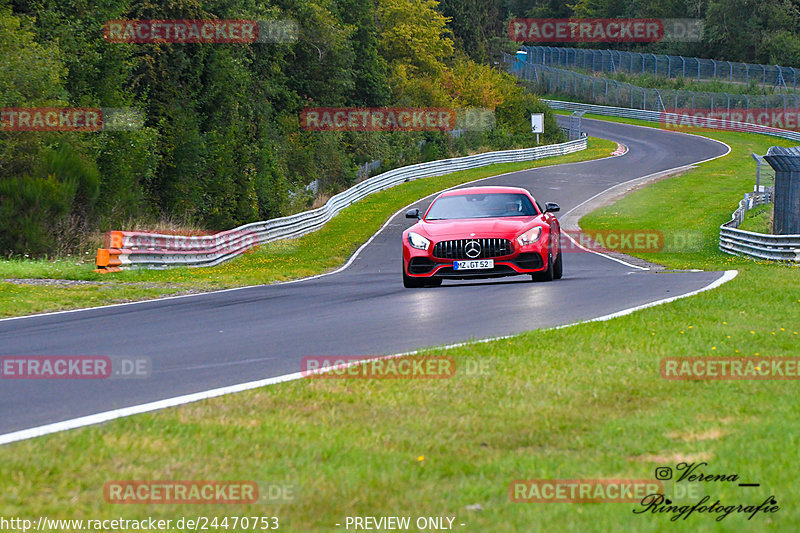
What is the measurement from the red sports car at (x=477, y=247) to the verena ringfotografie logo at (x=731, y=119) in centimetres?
7409

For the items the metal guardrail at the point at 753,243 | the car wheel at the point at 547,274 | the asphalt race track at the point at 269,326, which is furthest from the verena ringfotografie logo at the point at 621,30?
the asphalt race track at the point at 269,326

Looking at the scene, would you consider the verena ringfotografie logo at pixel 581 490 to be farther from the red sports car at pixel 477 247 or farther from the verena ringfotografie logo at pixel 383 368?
the red sports car at pixel 477 247

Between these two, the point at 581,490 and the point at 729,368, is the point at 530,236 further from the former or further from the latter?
the point at 581,490

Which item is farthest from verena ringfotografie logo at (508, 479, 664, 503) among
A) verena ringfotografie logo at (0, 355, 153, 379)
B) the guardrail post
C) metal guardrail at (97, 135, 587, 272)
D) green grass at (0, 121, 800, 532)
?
the guardrail post

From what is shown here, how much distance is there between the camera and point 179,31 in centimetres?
3559

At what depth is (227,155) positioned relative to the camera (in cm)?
3947

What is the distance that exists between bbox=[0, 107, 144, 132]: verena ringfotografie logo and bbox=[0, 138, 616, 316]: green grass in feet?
15.2

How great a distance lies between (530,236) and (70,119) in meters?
17.5

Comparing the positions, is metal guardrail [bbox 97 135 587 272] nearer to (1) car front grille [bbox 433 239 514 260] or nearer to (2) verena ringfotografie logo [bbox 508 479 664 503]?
(1) car front grille [bbox 433 239 514 260]

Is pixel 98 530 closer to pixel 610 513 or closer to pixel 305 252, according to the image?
pixel 610 513

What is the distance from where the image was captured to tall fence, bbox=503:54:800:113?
87.4 meters

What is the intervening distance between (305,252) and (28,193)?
859cm

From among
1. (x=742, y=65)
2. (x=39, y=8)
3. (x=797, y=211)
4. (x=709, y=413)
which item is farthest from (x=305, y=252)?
(x=742, y=65)

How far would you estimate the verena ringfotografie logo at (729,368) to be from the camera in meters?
8.00
